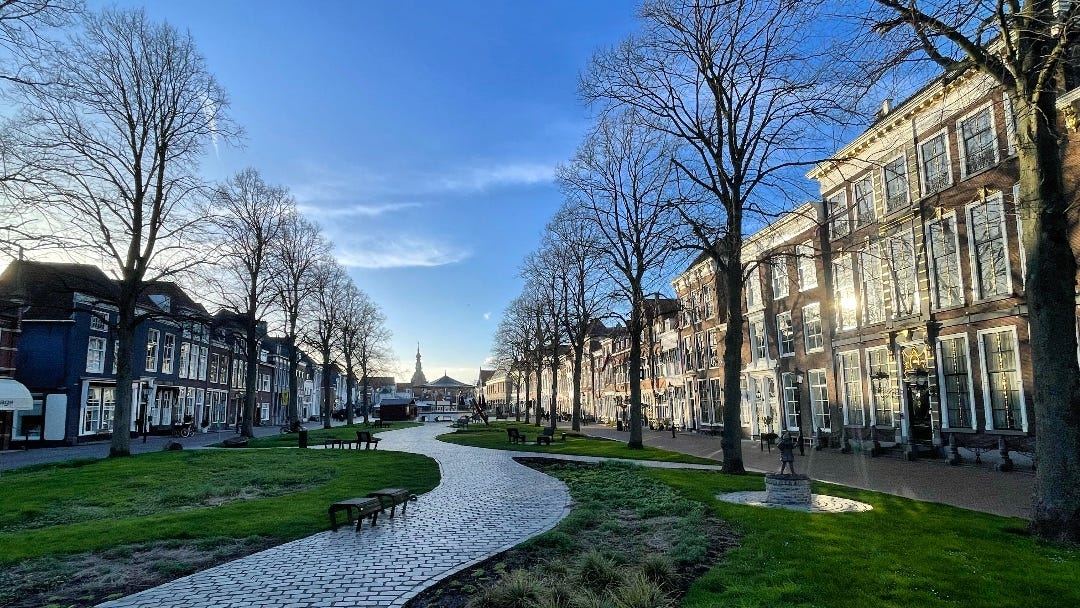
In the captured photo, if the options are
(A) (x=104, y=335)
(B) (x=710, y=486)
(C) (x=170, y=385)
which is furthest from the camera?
(C) (x=170, y=385)

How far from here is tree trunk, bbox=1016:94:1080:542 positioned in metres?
8.34

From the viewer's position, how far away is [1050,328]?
8.64 m

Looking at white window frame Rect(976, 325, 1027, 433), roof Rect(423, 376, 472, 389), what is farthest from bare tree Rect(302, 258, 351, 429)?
roof Rect(423, 376, 472, 389)

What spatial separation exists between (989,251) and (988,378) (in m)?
4.15

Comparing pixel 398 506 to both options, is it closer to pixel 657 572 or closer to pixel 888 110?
pixel 657 572

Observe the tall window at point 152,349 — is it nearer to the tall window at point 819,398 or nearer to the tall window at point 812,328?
the tall window at point 812,328

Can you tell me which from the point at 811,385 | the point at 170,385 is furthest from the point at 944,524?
the point at 170,385

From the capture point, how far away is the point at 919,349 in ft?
75.6

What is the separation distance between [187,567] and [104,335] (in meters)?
36.6

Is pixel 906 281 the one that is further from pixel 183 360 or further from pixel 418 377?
pixel 418 377

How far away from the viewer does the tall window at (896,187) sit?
2373 cm

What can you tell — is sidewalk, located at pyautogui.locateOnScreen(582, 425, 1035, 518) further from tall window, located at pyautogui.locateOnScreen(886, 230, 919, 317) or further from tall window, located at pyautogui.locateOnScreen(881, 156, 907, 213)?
tall window, located at pyautogui.locateOnScreen(881, 156, 907, 213)

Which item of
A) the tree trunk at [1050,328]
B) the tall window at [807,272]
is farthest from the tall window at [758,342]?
the tree trunk at [1050,328]

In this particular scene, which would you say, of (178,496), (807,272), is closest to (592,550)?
(178,496)
